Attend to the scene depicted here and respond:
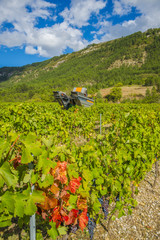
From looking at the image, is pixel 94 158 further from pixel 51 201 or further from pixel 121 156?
pixel 51 201

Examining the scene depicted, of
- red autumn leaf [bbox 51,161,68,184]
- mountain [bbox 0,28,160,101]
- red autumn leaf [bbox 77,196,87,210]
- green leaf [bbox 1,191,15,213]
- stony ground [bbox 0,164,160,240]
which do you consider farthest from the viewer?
mountain [bbox 0,28,160,101]

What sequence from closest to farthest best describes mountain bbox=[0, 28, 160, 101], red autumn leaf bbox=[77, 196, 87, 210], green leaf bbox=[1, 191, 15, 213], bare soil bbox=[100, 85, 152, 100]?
1. green leaf bbox=[1, 191, 15, 213]
2. red autumn leaf bbox=[77, 196, 87, 210]
3. bare soil bbox=[100, 85, 152, 100]
4. mountain bbox=[0, 28, 160, 101]

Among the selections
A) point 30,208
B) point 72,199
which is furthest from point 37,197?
point 72,199

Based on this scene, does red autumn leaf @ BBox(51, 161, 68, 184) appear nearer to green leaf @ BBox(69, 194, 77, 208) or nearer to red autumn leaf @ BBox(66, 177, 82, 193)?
red autumn leaf @ BBox(66, 177, 82, 193)

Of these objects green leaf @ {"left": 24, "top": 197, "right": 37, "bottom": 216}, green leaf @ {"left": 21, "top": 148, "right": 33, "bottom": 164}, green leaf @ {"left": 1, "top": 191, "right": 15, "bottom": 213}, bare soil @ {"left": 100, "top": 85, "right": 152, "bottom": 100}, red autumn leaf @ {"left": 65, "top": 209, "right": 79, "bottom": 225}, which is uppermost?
green leaf @ {"left": 21, "top": 148, "right": 33, "bottom": 164}

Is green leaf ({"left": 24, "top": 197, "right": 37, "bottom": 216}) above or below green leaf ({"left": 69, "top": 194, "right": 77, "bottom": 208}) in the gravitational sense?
above

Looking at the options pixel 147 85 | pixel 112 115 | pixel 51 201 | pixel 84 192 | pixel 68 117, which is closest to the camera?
pixel 51 201

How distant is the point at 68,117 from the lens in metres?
5.95

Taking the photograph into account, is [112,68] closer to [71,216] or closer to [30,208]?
[71,216]

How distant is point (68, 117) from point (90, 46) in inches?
8692

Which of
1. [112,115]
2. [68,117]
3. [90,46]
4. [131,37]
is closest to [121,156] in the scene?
[68,117]

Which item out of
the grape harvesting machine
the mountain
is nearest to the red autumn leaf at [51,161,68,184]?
the grape harvesting machine

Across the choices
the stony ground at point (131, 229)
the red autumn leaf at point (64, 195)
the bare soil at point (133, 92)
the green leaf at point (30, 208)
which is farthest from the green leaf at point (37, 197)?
the bare soil at point (133, 92)

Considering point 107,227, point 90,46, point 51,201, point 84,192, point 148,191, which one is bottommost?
point 148,191
